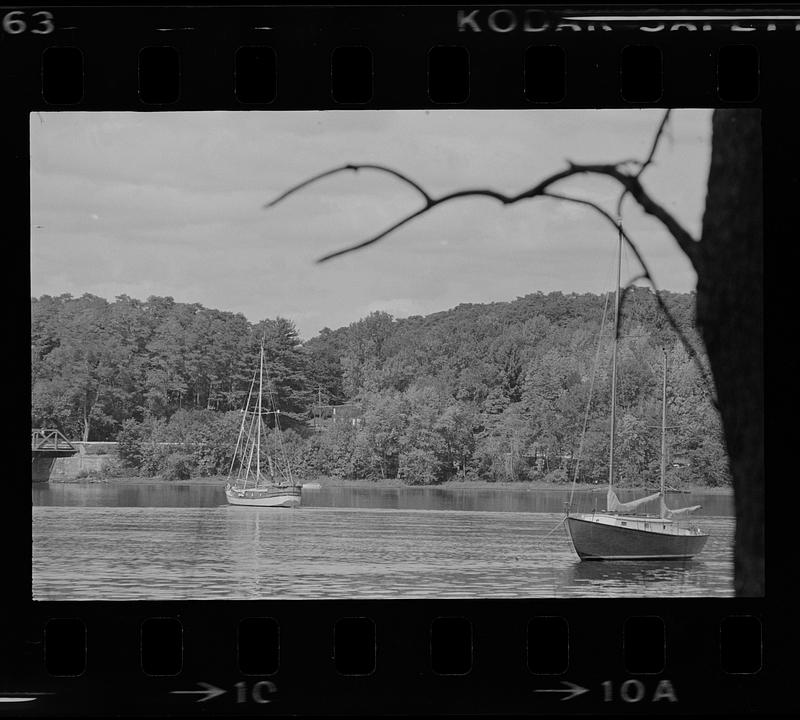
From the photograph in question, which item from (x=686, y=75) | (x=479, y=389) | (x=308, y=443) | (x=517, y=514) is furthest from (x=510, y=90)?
(x=517, y=514)

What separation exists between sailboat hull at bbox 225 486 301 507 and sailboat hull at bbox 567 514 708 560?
1815mm

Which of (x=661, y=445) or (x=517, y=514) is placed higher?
(x=661, y=445)

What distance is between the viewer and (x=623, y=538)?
7.45 m

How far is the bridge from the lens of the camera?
5414 millimetres

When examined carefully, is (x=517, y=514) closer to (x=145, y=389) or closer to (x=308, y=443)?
(x=308, y=443)

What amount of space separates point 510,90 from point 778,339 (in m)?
1.44

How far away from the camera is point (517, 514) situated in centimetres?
741

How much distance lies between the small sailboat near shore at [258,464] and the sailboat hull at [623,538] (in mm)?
1923

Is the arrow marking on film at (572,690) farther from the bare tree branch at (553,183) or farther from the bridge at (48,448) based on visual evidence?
the bridge at (48,448)

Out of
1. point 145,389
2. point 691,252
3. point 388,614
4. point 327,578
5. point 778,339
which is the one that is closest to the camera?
point 388,614

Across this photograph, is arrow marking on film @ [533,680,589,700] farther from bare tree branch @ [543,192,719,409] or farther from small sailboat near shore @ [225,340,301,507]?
small sailboat near shore @ [225,340,301,507]

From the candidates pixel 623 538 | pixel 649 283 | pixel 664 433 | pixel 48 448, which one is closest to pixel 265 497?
pixel 48 448

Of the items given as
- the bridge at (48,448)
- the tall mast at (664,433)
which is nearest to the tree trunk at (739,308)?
the tall mast at (664,433)

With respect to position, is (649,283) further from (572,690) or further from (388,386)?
(572,690)
